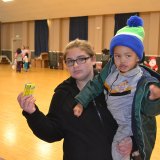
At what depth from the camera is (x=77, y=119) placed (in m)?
1.89

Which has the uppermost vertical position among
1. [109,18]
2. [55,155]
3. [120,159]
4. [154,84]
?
[109,18]

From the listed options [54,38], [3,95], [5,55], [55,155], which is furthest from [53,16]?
[55,155]

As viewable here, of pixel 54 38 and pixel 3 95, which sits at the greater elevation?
pixel 54 38

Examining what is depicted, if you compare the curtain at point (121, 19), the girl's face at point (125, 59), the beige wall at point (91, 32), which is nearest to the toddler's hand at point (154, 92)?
the girl's face at point (125, 59)

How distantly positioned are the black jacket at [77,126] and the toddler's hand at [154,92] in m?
0.36

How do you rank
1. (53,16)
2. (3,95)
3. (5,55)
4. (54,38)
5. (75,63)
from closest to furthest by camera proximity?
(75,63) < (3,95) < (53,16) < (54,38) < (5,55)

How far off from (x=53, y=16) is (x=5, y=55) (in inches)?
345

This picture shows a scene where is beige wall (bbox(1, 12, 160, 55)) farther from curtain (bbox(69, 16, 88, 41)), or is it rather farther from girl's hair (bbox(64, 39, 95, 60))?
girl's hair (bbox(64, 39, 95, 60))

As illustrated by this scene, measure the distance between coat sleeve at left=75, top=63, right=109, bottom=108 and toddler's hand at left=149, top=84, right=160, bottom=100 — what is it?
0.41 m

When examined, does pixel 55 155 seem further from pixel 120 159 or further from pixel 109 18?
pixel 109 18

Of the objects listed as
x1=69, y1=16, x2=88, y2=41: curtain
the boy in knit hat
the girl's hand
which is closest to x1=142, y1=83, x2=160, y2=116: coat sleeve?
the boy in knit hat

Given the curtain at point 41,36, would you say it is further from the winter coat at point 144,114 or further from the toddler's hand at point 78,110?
the winter coat at point 144,114

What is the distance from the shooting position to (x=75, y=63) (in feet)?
6.40

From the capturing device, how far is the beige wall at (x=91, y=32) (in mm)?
17172
